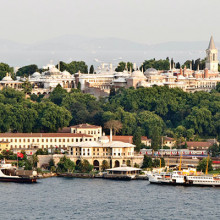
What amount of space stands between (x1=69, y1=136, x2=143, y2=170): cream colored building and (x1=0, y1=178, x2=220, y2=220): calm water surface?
264 inches

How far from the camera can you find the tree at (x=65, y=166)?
85.8 metres

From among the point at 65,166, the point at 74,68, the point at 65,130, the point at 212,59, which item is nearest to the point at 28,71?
the point at 74,68

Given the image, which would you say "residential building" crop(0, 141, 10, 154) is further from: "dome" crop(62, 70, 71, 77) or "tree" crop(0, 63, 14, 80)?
"tree" crop(0, 63, 14, 80)

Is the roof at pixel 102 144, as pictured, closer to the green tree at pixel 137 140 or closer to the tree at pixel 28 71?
the green tree at pixel 137 140

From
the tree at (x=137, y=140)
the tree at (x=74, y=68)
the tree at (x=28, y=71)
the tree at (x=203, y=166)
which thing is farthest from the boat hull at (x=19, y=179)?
the tree at (x=28, y=71)

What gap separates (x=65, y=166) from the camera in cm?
8581

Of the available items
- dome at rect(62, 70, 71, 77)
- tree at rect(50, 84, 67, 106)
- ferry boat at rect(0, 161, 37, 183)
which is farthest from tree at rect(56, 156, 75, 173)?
dome at rect(62, 70, 71, 77)

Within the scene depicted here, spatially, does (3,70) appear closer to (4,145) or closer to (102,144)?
Answer: (4,145)

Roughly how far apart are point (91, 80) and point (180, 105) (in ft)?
58.9

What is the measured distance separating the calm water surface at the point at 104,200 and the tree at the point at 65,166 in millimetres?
4030

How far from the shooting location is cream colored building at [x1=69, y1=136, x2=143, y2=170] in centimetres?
8812

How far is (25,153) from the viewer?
92188mm

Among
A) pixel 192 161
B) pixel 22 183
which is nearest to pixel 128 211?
pixel 22 183

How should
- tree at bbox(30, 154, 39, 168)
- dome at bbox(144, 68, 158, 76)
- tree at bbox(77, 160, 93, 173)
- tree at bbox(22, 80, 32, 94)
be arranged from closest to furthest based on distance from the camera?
tree at bbox(77, 160, 93, 173) < tree at bbox(30, 154, 39, 168) < tree at bbox(22, 80, 32, 94) < dome at bbox(144, 68, 158, 76)
